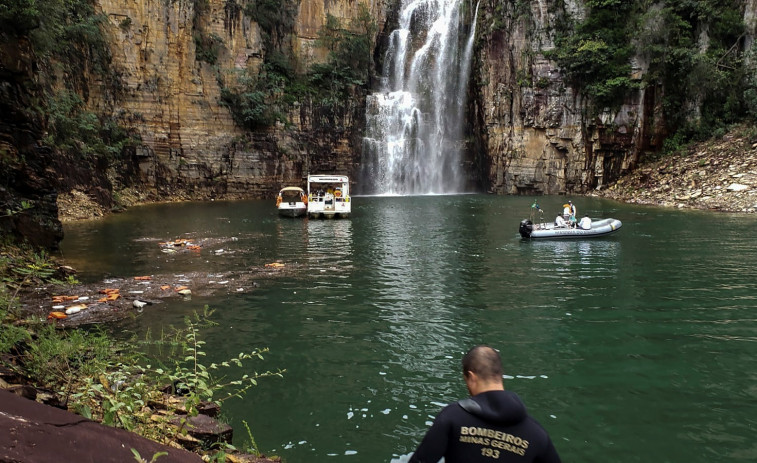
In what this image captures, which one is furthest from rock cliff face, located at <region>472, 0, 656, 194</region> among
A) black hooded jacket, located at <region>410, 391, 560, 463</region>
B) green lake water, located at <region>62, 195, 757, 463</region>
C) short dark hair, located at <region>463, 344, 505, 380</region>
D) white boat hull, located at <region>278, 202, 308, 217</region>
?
black hooded jacket, located at <region>410, 391, 560, 463</region>

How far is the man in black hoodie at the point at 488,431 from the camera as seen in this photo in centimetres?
275

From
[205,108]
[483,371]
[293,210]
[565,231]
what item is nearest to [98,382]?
[483,371]

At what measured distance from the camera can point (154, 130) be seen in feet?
136

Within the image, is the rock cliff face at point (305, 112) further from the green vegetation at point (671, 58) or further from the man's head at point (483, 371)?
the man's head at point (483, 371)

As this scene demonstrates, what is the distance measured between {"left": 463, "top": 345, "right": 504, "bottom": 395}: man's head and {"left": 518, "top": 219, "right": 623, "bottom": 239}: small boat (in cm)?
1833

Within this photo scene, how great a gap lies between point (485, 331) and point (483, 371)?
6785mm

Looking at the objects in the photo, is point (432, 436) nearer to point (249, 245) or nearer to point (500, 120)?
point (249, 245)

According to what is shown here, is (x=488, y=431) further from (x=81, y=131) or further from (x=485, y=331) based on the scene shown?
(x=81, y=131)

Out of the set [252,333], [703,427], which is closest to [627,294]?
[703,427]

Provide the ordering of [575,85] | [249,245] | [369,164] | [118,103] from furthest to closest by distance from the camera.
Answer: [369,164], [575,85], [118,103], [249,245]

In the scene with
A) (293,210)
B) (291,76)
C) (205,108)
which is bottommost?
(293,210)

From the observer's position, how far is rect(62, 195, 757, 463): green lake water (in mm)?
5984

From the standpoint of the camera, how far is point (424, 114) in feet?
162

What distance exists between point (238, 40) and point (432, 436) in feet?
157
